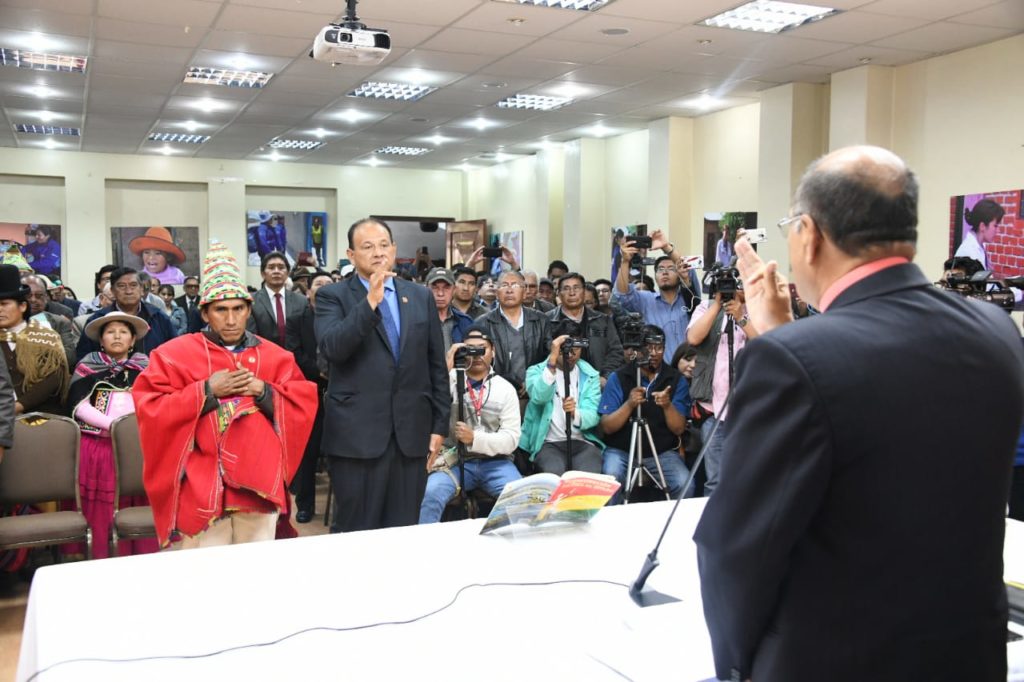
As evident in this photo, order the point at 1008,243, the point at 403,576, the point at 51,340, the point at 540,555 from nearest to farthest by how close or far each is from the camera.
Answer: the point at 403,576 < the point at 540,555 < the point at 51,340 < the point at 1008,243

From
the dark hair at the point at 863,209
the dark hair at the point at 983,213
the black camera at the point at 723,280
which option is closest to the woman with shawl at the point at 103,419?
the black camera at the point at 723,280

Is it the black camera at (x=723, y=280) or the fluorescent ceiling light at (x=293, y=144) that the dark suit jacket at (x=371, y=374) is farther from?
the fluorescent ceiling light at (x=293, y=144)

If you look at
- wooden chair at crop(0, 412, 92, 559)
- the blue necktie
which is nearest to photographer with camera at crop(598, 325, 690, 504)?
the blue necktie

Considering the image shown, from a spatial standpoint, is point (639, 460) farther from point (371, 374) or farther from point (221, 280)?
point (221, 280)

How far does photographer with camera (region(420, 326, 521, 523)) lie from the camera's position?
4.17 m

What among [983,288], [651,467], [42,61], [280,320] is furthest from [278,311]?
[42,61]

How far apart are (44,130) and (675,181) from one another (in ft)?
28.3

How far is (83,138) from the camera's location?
1283cm

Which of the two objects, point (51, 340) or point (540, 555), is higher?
point (51, 340)

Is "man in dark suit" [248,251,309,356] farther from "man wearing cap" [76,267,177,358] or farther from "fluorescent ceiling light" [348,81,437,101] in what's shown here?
"fluorescent ceiling light" [348,81,437,101]

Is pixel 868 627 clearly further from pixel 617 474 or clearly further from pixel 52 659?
pixel 617 474

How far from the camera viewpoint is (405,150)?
1384cm

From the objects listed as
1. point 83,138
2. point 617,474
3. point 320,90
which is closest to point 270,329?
point 617,474

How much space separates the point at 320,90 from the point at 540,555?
26.3 feet
